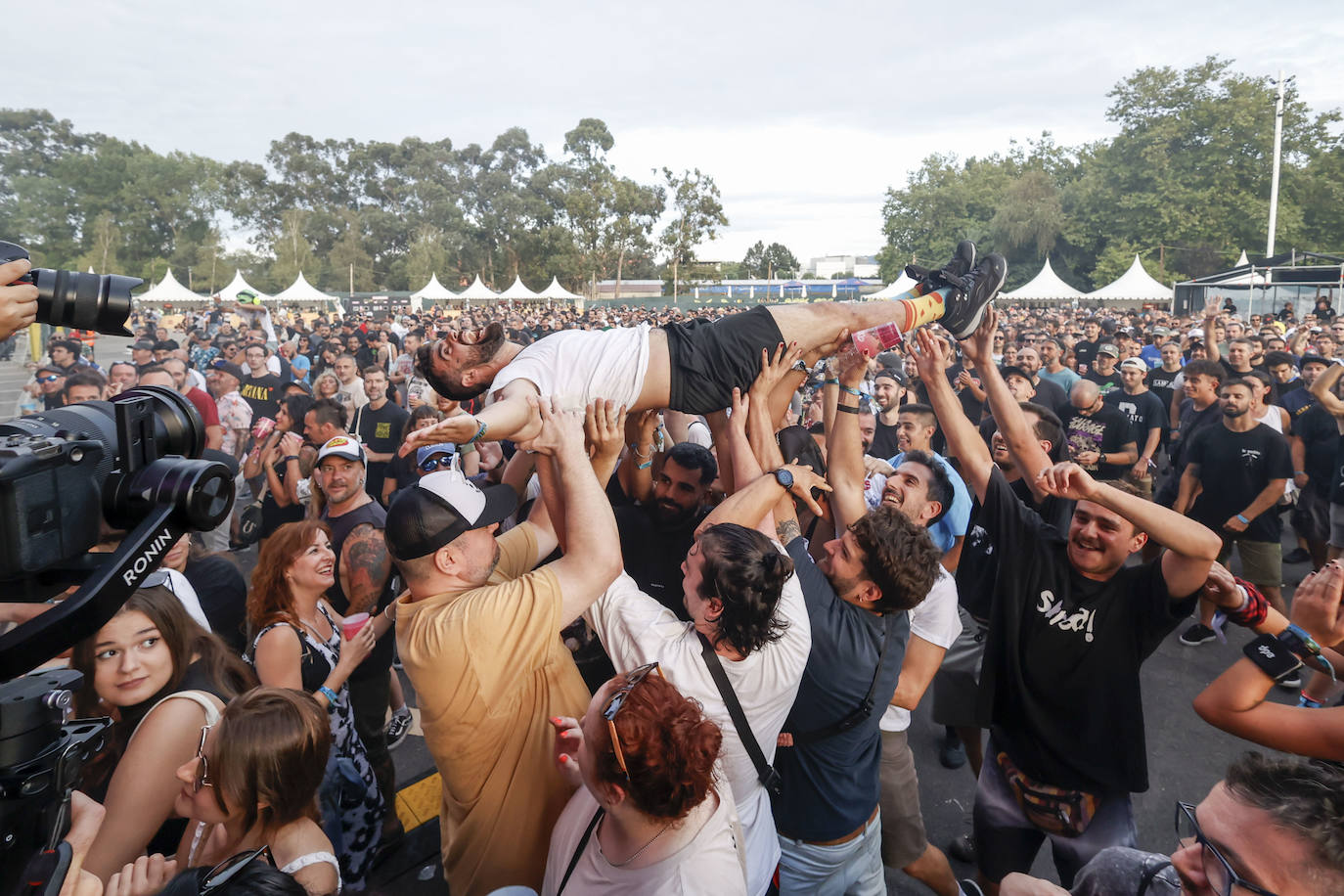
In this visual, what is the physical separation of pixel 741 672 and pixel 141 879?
4.74 feet

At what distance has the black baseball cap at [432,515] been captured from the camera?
2027mm

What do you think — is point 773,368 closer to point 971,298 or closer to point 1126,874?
point 971,298

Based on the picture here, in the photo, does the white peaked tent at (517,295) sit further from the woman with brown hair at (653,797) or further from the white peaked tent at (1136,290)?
the woman with brown hair at (653,797)

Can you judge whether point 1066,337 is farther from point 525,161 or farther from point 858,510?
point 525,161

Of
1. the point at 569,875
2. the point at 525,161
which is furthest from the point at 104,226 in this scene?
the point at 569,875

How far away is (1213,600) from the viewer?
2.21 metres

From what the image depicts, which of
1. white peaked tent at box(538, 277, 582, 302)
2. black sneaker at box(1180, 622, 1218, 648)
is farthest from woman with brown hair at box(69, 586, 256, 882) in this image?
white peaked tent at box(538, 277, 582, 302)

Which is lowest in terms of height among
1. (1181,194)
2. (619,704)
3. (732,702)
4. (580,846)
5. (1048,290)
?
(580,846)

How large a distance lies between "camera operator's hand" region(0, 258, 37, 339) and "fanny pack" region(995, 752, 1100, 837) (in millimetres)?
3218

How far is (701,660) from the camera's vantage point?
2076 millimetres

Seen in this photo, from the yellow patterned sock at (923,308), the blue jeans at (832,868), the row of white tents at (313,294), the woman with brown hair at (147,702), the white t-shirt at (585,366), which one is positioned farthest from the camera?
the row of white tents at (313,294)

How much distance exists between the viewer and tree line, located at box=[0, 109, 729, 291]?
53875 millimetres

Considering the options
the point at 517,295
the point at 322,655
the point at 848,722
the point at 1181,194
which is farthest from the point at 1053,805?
the point at 1181,194

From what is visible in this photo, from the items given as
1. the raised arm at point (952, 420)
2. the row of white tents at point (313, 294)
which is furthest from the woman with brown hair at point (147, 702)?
the row of white tents at point (313, 294)
